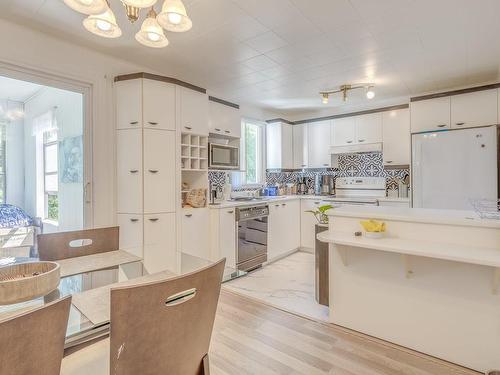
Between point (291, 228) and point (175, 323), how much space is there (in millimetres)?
3800

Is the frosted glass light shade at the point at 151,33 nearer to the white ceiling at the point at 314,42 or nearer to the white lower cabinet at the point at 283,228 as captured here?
the white ceiling at the point at 314,42

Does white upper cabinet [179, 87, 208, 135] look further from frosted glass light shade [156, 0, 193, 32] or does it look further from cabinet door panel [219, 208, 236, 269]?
frosted glass light shade [156, 0, 193, 32]

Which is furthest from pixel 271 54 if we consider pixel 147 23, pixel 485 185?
pixel 485 185

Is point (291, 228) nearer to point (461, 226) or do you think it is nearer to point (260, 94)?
point (260, 94)

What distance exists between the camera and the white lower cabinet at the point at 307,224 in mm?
4531

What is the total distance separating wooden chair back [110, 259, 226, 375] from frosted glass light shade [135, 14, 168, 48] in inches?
50.6

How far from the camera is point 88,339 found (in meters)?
0.94

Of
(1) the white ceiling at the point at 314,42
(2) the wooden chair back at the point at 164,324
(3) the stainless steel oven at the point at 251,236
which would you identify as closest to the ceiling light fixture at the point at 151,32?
(1) the white ceiling at the point at 314,42

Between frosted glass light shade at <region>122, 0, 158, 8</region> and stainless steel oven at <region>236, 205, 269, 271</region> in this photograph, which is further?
stainless steel oven at <region>236, 205, 269, 271</region>

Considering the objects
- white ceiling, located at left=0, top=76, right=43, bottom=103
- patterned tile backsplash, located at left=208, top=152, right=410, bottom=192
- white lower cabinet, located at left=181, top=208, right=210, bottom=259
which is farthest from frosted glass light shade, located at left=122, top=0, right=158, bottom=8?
patterned tile backsplash, located at left=208, top=152, right=410, bottom=192

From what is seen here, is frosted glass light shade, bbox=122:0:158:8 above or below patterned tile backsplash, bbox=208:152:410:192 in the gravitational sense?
above

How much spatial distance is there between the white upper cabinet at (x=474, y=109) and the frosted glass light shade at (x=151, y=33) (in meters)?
3.58

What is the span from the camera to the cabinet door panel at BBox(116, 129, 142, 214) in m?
2.81

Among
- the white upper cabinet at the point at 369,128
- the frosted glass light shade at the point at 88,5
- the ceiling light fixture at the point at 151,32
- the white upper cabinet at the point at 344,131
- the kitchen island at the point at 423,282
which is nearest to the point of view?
the frosted glass light shade at the point at 88,5
